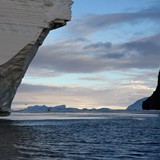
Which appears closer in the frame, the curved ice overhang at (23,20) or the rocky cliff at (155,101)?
the curved ice overhang at (23,20)

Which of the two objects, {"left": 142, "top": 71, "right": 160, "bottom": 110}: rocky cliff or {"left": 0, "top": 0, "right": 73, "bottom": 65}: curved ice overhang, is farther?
{"left": 142, "top": 71, "right": 160, "bottom": 110}: rocky cliff

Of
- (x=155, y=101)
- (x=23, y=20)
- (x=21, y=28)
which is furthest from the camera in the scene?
(x=155, y=101)

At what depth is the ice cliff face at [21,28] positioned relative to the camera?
2211 centimetres

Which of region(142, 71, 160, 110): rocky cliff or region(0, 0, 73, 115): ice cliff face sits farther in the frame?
region(142, 71, 160, 110): rocky cliff

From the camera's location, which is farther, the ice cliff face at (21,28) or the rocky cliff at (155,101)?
the rocky cliff at (155,101)

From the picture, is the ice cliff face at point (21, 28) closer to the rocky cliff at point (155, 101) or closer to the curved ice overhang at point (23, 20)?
the curved ice overhang at point (23, 20)

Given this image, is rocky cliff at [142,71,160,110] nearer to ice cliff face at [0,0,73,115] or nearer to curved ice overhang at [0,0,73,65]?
ice cliff face at [0,0,73,115]

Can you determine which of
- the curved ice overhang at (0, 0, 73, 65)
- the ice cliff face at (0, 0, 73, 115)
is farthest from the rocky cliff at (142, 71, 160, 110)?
the curved ice overhang at (0, 0, 73, 65)

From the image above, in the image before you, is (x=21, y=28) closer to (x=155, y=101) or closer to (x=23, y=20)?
(x=23, y=20)

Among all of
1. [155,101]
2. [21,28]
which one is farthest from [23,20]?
[155,101]

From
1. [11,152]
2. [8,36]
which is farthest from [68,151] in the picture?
[8,36]

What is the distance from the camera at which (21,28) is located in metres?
22.5

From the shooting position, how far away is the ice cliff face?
72.5 ft

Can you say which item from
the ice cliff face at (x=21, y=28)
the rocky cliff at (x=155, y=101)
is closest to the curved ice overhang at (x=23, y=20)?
the ice cliff face at (x=21, y=28)
